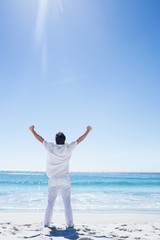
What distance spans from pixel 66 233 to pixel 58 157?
132 cm

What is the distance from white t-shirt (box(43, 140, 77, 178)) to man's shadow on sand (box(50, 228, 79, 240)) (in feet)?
3.19

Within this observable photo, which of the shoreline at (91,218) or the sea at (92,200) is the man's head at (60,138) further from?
the sea at (92,200)

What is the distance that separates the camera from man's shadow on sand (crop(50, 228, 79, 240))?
4882 millimetres

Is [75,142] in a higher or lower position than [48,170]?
higher

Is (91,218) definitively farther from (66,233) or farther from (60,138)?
(60,138)

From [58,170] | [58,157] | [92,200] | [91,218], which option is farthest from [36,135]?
[92,200]

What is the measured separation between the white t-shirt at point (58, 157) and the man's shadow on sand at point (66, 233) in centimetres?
97

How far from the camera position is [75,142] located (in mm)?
5492

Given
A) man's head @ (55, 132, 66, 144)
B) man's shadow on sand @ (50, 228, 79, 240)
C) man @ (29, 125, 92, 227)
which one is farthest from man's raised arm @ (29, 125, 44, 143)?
A: man's shadow on sand @ (50, 228, 79, 240)

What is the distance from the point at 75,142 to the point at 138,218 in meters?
3.59

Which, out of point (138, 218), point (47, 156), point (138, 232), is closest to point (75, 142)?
point (47, 156)

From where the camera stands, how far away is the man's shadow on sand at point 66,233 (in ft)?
16.0

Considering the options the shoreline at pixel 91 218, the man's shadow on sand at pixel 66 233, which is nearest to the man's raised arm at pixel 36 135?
the man's shadow on sand at pixel 66 233

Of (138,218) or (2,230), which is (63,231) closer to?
(2,230)
